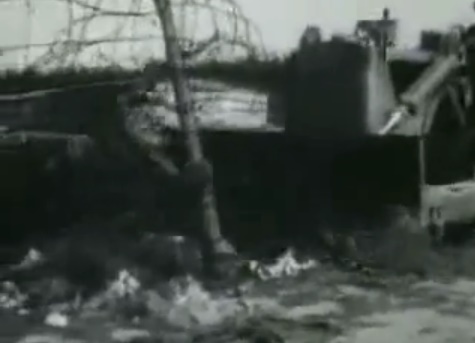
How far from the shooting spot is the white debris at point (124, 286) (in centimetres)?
110

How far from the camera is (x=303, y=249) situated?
117cm

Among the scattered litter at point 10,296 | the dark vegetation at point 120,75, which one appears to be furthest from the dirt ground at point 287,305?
the dark vegetation at point 120,75

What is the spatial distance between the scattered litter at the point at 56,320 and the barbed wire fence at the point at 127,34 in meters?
0.32

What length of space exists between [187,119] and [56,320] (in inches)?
12.2

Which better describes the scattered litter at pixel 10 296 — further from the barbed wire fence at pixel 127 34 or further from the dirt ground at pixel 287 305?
the barbed wire fence at pixel 127 34

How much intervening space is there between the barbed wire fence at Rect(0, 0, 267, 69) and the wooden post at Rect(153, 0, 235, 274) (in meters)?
0.01

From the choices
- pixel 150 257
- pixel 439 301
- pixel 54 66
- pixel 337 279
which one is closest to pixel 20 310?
pixel 150 257

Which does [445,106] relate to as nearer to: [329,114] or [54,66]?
[329,114]

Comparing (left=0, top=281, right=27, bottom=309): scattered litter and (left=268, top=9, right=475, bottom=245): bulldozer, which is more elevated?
(left=268, top=9, right=475, bottom=245): bulldozer

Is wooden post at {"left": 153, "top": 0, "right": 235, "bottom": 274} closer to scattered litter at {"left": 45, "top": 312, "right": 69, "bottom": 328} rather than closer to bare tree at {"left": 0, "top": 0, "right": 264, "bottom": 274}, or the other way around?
bare tree at {"left": 0, "top": 0, "right": 264, "bottom": 274}

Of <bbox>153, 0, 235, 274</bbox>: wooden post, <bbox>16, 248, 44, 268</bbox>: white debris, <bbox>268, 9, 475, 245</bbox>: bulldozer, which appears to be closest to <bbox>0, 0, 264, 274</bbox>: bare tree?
<bbox>153, 0, 235, 274</bbox>: wooden post

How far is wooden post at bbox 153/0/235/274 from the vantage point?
113 centimetres

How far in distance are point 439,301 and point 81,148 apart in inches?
20.7

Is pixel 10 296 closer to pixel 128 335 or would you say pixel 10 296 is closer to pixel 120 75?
pixel 128 335
